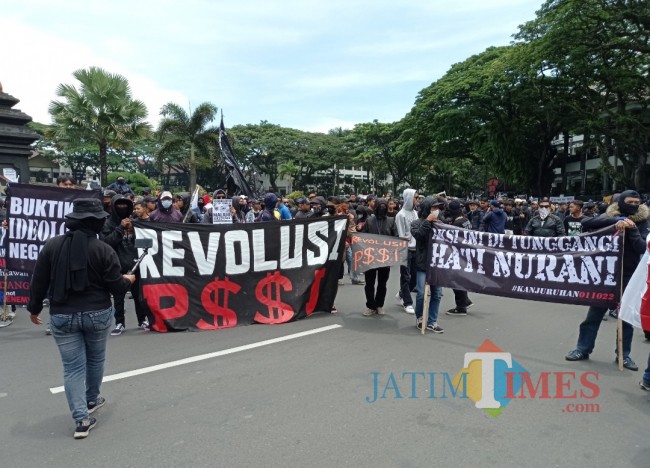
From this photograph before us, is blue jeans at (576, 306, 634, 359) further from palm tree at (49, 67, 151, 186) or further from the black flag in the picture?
palm tree at (49, 67, 151, 186)

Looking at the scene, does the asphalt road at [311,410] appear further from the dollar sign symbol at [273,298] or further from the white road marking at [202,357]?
the dollar sign symbol at [273,298]

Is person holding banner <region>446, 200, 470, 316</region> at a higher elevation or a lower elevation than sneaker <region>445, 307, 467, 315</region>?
higher

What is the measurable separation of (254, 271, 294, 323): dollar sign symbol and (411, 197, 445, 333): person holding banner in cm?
181

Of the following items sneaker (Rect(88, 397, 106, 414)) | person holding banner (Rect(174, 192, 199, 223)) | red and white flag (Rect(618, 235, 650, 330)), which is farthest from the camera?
person holding banner (Rect(174, 192, 199, 223))

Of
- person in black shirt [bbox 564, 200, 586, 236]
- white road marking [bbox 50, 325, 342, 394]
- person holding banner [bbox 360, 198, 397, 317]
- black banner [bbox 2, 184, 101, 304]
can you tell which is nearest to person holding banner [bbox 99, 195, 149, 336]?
black banner [bbox 2, 184, 101, 304]

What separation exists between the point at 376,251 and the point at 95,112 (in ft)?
60.9

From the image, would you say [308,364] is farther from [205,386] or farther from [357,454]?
[357,454]

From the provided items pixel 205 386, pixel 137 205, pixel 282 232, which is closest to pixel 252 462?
pixel 205 386

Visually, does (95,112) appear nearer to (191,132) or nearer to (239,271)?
(191,132)

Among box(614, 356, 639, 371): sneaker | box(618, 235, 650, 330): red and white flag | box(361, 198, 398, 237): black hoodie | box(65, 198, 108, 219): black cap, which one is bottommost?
box(614, 356, 639, 371): sneaker

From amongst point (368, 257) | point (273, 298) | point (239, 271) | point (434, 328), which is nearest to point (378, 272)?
point (368, 257)

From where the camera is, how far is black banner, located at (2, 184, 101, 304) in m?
6.41

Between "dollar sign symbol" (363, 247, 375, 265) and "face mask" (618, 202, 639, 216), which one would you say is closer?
"face mask" (618, 202, 639, 216)

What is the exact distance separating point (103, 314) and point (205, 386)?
4.11 ft
